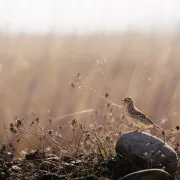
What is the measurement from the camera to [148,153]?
7.65 meters

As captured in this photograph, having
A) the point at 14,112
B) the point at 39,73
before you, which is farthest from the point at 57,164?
the point at 39,73

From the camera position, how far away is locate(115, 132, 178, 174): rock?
25.1 ft

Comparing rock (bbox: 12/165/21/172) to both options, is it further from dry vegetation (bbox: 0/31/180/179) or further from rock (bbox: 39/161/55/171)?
dry vegetation (bbox: 0/31/180/179)

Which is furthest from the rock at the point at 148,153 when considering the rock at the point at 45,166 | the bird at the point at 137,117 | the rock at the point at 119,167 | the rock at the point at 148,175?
the rock at the point at 45,166

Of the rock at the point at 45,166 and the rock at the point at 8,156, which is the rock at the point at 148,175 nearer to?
the rock at the point at 45,166

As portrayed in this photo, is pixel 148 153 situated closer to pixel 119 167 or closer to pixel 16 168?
pixel 119 167

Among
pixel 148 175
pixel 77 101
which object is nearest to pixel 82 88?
pixel 77 101

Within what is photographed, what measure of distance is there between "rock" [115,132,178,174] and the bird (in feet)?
0.80

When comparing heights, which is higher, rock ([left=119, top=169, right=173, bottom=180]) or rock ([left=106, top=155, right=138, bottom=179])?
rock ([left=119, top=169, right=173, bottom=180])

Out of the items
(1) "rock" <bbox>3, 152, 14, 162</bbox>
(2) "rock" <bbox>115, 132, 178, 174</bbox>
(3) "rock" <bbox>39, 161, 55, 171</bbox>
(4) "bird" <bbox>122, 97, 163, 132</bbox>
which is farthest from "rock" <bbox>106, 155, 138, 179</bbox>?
(1) "rock" <bbox>3, 152, 14, 162</bbox>

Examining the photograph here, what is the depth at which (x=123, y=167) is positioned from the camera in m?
7.75

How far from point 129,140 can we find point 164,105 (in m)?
5.30

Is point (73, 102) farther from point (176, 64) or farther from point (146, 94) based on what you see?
point (176, 64)

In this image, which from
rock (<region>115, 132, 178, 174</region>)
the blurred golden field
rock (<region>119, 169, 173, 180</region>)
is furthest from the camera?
the blurred golden field
